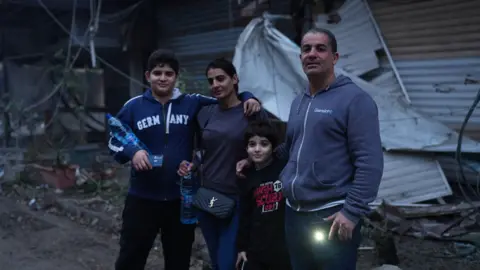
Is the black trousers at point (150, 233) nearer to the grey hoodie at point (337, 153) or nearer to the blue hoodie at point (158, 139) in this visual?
the blue hoodie at point (158, 139)

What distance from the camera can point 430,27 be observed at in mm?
6379

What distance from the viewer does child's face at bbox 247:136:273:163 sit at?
306 cm

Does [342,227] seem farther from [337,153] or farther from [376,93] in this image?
[376,93]

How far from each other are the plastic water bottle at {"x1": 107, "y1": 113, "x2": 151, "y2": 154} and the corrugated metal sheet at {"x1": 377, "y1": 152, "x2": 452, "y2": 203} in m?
3.58

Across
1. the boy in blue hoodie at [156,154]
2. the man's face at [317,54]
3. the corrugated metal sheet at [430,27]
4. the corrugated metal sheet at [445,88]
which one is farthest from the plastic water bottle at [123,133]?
the corrugated metal sheet at [430,27]

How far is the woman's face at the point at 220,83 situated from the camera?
10.5ft

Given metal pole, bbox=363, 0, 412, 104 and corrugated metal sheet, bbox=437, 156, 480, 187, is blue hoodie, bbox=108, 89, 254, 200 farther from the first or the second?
metal pole, bbox=363, 0, 412, 104

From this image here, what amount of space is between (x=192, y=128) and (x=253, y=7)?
12.9 feet

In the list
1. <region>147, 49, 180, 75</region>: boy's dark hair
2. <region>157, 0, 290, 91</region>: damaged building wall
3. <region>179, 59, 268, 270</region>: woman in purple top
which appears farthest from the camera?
<region>157, 0, 290, 91</region>: damaged building wall

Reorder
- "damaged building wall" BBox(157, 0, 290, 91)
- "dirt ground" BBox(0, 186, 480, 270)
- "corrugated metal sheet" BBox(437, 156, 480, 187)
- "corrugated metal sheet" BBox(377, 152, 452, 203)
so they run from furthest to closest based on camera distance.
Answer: "damaged building wall" BBox(157, 0, 290, 91) < "corrugated metal sheet" BBox(377, 152, 452, 203) < "corrugated metal sheet" BBox(437, 156, 480, 187) < "dirt ground" BBox(0, 186, 480, 270)

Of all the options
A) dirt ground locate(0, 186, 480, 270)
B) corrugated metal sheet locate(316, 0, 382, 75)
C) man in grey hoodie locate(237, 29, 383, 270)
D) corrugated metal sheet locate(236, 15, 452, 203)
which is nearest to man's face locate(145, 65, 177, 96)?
man in grey hoodie locate(237, 29, 383, 270)

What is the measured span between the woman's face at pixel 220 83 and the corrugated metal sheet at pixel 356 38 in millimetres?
3882

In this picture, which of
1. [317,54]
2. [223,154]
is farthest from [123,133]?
[317,54]

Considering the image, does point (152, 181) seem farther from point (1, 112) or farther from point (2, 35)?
point (2, 35)
